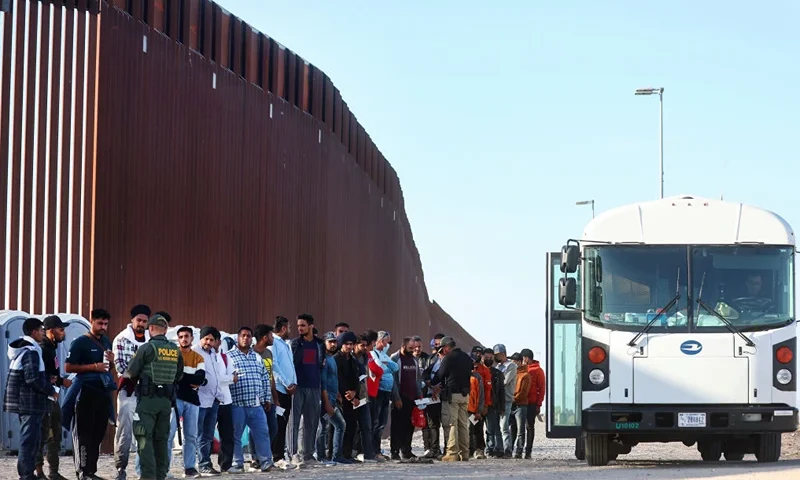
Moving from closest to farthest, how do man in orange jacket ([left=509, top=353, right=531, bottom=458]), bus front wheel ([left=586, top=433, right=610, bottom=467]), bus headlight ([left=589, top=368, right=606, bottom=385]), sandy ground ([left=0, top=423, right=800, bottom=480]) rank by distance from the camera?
sandy ground ([left=0, top=423, right=800, bottom=480]), bus headlight ([left=589, top=368, right=606, bottom=385]), bus front wheel ([left=586, top=433, right=610, bottom=467]), man in orange jacket ([left=509, top=353, right=531, bottom=458])

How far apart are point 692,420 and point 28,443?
756 cm

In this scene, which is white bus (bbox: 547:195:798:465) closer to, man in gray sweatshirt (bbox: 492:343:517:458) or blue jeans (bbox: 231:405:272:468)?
blue jeans (bbox: 231:405:272:468)

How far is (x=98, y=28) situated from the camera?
24.0 m

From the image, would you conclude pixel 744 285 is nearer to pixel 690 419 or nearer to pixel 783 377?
pixel 783 377

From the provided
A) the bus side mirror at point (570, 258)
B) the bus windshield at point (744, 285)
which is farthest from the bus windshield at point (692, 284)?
the bus side mirror at point (570, 258)

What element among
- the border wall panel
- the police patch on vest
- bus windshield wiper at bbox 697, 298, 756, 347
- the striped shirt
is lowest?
the striped shirt

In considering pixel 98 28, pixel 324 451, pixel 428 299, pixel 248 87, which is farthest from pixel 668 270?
pixel 428 299

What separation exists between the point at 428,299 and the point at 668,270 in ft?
163

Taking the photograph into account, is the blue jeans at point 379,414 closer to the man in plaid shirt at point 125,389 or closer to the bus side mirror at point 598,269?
the bus side mirror at point 598,269

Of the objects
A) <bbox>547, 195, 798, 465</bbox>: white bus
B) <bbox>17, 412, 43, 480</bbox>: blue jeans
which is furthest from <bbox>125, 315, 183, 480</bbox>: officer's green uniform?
<bbox>547, 195, 798, 465</bbox>: white bus

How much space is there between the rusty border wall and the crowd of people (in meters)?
3.77

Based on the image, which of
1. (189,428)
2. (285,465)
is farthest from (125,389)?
(285,465)

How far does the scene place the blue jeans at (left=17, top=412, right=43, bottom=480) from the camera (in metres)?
15.0

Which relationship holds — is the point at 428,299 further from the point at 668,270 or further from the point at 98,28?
the point at 668,270
